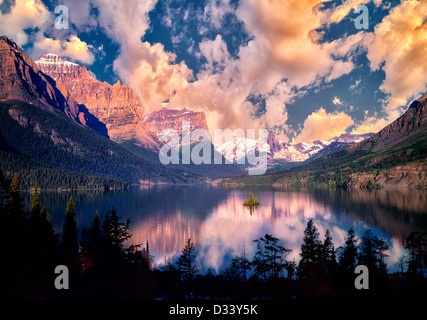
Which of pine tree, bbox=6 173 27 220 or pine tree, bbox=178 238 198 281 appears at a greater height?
pine tree, bbox=6 173 27 220

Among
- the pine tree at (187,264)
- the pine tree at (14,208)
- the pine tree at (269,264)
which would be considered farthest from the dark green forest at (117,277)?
the pine tree at (187,264)

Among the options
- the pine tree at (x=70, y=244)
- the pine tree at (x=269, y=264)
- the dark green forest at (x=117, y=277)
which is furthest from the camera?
the pine tree at (x=269, y=264)

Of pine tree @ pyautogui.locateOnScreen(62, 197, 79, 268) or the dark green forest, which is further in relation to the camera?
pine tree @ pyautogui.locateOnScreen(62, 197, 79, 268)

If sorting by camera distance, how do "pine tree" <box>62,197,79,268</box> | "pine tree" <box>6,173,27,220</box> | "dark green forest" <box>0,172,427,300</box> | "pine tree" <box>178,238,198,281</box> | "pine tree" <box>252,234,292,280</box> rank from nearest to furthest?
"dark green forest" <box>0,172,427,300</box> → "pine tree" <box>6,173,27,220</box> → "pine tree" <box>62,197,79,268</box> → "pine tree" <box>178,238,198,281</box> → "pine tree" <box>252,234,292,280</box>

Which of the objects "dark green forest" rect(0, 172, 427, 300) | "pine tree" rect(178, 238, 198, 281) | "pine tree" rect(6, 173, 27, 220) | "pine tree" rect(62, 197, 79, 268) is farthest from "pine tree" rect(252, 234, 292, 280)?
"pine tree" rect(6, 173, 27, 220)

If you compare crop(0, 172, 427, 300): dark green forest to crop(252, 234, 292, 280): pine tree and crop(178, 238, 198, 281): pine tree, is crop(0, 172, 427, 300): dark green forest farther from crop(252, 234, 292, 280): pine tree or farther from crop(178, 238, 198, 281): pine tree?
crop(178, 238, 198, 281): pine tree

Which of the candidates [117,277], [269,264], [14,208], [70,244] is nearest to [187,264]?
[117,277]

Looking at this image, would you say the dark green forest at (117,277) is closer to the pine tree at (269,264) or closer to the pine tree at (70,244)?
the pine tree at (70,244)

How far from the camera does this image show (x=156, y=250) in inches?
3115

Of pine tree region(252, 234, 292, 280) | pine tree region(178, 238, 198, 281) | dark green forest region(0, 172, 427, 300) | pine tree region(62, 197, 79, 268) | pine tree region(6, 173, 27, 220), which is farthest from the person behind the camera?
pine tree region(252, 234, 292, 280)

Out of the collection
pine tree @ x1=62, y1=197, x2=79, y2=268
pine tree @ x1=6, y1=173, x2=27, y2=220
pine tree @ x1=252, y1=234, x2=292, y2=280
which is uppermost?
pine tree @ x1=6, y1=173, x2=27, y2=220

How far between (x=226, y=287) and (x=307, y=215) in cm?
11718

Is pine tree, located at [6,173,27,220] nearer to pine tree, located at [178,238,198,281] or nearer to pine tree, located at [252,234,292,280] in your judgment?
pine tree, located at [178,238,198,281]
